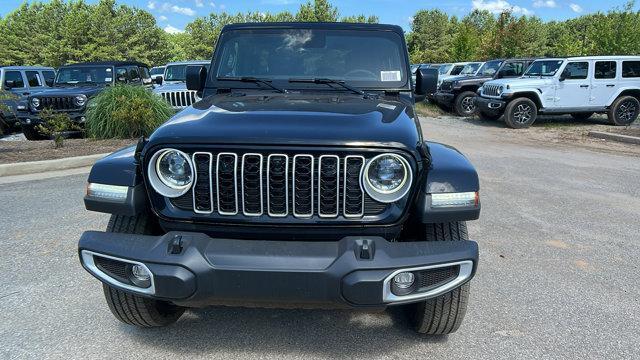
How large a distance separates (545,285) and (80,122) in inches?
413

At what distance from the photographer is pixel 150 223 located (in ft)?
9.10

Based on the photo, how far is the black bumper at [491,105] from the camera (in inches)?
550

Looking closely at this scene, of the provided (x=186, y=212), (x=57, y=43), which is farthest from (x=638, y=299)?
(x=57, y=43)

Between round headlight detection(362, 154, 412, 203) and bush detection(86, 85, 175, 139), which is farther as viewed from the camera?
bush detection(86, 85, 175, 139)

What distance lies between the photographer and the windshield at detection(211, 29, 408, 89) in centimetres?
369

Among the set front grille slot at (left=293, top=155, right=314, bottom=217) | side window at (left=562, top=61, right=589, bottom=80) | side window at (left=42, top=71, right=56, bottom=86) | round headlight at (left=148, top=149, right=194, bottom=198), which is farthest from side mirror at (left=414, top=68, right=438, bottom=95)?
side window at (left=42, top=71, right=56, bottom=86)

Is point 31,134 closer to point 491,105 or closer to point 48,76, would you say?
point 48,76

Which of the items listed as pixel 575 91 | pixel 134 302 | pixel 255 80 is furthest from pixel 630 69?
pixel 134 302

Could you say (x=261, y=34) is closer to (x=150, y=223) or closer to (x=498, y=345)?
(x=150, y=223)

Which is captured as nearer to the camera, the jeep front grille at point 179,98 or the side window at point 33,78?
the jeep front grille at point 179,98

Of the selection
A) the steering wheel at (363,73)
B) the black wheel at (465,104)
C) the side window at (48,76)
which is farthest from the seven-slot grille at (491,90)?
the side window at (48,76)

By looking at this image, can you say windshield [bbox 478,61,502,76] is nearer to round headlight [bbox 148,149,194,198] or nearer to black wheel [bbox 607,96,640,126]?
black wheel [bbox 607,96,640,126]

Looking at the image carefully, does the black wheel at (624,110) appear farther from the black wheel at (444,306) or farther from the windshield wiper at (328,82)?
the black wheel at (444,306)

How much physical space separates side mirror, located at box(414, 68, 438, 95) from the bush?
7.19m
